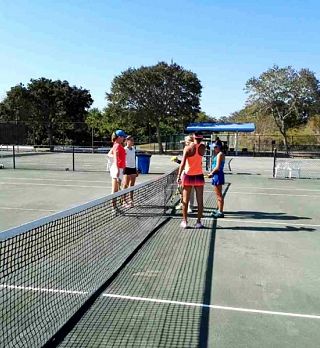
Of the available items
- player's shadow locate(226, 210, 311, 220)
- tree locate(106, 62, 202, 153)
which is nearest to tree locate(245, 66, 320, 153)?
tree locate(106, 62, 202, 153)

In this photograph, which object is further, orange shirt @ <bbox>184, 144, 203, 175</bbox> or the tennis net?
orange shirt @ <bbox>184, 144, 203, 175</bbox>

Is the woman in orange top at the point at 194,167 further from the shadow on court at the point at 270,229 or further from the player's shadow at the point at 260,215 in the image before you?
the player's shadow at the point at 260,215

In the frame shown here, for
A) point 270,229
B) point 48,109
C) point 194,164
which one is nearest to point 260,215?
point 270,229

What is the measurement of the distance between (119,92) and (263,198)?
132ft

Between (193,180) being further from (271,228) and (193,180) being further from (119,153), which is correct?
(119,153)

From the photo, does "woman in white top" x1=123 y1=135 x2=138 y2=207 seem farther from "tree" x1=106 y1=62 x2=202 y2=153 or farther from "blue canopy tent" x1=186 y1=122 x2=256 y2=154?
"tree" x1=106 y1=62 x2=202 y2=153

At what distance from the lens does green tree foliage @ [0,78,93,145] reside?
58.0 metres

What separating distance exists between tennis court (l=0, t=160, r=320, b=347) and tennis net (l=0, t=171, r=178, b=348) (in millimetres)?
20

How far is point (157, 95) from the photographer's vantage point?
50531 millimetres

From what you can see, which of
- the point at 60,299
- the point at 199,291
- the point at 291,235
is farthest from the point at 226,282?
the point at 291,235

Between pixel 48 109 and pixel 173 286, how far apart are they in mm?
57510

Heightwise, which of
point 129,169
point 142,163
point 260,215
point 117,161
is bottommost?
point 260,215

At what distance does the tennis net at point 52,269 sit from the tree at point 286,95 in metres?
47.1

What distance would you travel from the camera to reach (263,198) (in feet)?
44.9
